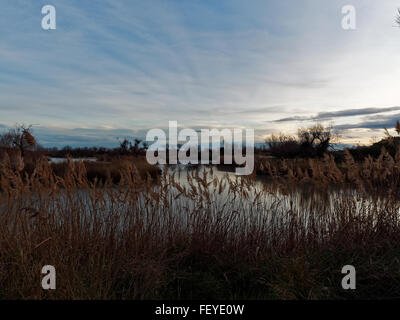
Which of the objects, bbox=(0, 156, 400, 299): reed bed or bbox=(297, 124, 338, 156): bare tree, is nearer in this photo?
bbox=(0, 156, 400, 299): reed bed

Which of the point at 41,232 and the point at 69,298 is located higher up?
the point at 41,232

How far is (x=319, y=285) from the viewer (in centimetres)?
339

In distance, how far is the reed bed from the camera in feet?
11.0

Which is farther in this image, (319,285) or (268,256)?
(268,256)

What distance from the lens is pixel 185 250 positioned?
4.23 metres

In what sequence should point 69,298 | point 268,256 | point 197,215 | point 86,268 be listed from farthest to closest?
point 197,215 → point 268,256 → point 86,268 → point 69,298

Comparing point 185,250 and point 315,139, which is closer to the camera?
point 185,250

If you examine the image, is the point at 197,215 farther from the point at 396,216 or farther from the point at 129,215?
the point at 396,216

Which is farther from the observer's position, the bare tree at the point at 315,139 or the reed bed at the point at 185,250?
the bare tree at the point at 315,139

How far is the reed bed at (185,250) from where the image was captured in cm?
337
